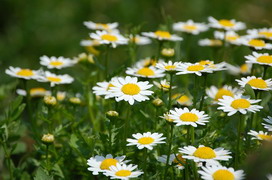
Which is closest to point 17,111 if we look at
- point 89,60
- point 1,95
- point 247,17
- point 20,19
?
point 1,95

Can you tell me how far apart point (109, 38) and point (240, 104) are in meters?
0.91

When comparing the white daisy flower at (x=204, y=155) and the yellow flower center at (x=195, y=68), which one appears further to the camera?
the yellow flower center at (x=195, y=68)

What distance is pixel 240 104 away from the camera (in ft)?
5.94

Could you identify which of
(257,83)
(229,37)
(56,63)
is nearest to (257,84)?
(257,83)

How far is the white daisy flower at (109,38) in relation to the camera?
244 cm

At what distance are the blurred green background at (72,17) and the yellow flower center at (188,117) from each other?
116 inches

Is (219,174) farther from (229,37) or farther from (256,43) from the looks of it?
(229,37)

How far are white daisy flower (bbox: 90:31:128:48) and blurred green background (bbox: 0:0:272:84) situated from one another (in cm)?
219

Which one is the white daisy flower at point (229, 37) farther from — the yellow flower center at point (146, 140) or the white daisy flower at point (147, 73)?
the yellow flower center at point (146, 140)

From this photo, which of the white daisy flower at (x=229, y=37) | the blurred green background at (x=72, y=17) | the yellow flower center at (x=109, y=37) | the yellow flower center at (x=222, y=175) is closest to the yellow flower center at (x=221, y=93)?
the white daisy flower at (x=229, y=37)

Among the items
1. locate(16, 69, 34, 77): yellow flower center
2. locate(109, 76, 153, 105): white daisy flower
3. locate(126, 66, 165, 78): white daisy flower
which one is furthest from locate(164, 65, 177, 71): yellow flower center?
locate(16, 69, 34, 77): yellow flower center

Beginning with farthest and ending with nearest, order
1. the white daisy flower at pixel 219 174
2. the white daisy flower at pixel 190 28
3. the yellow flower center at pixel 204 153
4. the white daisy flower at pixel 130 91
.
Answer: the white daisy flower at pixel 190 28, the white daisy flower at pixel 130 91, the yellow flower center at pixel 204 153, the white daisy flower at pixel 219 174

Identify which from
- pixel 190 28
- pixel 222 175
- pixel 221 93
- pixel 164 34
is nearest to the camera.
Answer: pixel 222 175

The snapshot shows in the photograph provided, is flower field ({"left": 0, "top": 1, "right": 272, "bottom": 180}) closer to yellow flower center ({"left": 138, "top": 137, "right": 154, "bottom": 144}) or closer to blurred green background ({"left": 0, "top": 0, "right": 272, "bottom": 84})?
yellow flower center ({"left": 138, "top": 137, "right": 154, "bottom": 144})
